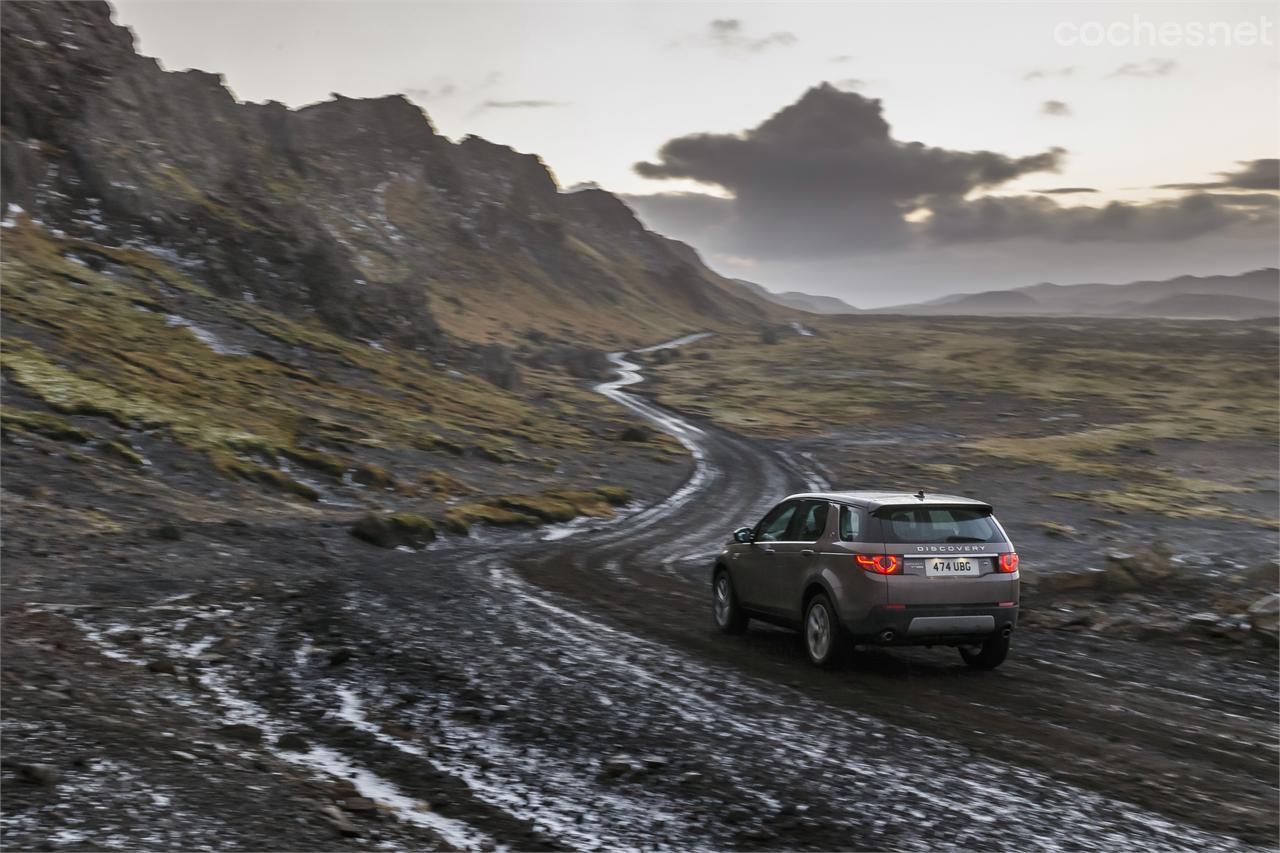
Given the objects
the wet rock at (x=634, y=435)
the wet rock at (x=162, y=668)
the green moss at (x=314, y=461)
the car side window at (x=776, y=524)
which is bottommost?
the wet rock at (x=162, y=668)

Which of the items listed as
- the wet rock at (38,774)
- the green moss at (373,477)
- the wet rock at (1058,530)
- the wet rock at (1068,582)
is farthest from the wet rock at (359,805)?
the green moss at (373,477)

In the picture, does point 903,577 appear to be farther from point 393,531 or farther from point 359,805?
point 393,531

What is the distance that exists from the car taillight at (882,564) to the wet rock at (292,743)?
545 centimetres

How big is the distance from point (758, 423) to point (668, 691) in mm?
57146

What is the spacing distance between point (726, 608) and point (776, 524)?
141 centimetres

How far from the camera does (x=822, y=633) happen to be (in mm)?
10938

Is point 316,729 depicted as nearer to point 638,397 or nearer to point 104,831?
point 104,831

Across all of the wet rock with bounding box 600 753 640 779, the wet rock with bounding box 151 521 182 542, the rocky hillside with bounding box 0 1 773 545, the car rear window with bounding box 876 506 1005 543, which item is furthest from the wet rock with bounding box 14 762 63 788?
the wet rock with bounding box 151 521 182 542

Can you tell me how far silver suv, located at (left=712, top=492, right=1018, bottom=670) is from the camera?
10383 mm

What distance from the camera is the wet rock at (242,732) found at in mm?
7805

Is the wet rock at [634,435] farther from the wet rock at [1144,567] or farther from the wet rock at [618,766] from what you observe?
the wet rock at [618,766]

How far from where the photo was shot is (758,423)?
66438 millimetres

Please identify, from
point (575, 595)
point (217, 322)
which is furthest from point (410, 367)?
point (575, 595)

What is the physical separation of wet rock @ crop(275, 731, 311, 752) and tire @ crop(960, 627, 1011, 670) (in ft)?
21.9
